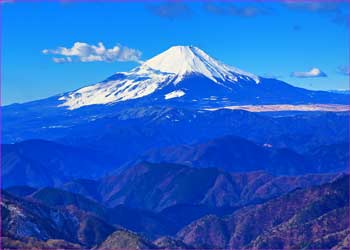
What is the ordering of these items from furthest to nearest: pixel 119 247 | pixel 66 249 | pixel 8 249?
pixel 119 247 < pixel 66 249 < pixel 8 249

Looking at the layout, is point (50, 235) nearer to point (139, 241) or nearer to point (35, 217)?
point (35, 217)

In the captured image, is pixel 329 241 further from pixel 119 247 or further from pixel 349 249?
pixel 119 247

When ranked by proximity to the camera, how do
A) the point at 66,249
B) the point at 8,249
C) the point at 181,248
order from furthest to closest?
1. the point at 181,248
2. the point at 66,249
3. the point at 8,249

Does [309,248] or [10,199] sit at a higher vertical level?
[10,199]

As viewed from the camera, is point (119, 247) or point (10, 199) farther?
point (10, 199)

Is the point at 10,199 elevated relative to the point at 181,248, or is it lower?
elevated

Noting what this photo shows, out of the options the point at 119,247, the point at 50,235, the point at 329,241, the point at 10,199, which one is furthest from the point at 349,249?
the point at 10,199

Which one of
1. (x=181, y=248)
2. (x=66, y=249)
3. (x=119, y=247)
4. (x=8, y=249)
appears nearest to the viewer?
(x=8, y=249)

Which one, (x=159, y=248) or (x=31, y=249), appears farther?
(x=159, y=248)

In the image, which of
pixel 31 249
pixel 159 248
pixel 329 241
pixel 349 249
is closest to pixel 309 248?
pixel 329 241
